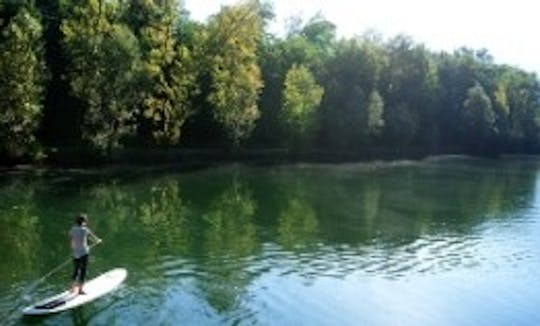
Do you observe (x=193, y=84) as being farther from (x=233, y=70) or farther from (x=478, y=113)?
(x=478, y=113)

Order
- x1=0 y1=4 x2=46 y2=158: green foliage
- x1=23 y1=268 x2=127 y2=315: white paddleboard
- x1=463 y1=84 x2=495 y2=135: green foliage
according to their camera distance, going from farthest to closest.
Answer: x1=463 y1=84 x2=495 y2=135: green foliage → x1=0 y1=4 x2=46 y2=158: green foliage → x1=23 y1=268 x2=127 y2=315: white paddleboard

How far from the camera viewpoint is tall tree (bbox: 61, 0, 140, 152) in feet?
225

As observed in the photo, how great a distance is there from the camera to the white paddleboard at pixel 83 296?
2370cm

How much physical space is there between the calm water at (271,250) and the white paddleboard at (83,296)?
0.93ft

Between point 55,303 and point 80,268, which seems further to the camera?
point 80,268

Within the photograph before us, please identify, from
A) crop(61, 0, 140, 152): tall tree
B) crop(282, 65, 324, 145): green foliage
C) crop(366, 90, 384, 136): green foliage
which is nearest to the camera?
crop(61, 0, 140, 152): tall tree

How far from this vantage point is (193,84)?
79812 mm

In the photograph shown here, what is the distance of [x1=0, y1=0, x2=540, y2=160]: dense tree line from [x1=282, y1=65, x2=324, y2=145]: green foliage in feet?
0.45

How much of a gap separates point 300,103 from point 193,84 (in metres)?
16.1

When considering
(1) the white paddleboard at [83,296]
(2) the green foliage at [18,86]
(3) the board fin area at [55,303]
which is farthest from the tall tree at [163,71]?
(3) the board fin area at [55,303]

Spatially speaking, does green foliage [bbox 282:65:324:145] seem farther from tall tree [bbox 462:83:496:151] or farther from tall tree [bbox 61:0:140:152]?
tall tree [bbox 462:83:496:151]

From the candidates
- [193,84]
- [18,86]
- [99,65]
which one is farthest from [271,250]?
[193,84]

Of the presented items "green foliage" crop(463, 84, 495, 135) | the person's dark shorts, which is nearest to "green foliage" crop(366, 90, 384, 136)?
"green foliage" crop(463, 84, 495, 135)

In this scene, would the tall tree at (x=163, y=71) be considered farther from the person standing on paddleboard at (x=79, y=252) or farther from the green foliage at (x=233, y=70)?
the person standing on paddleboard at (x=79, y=252)
